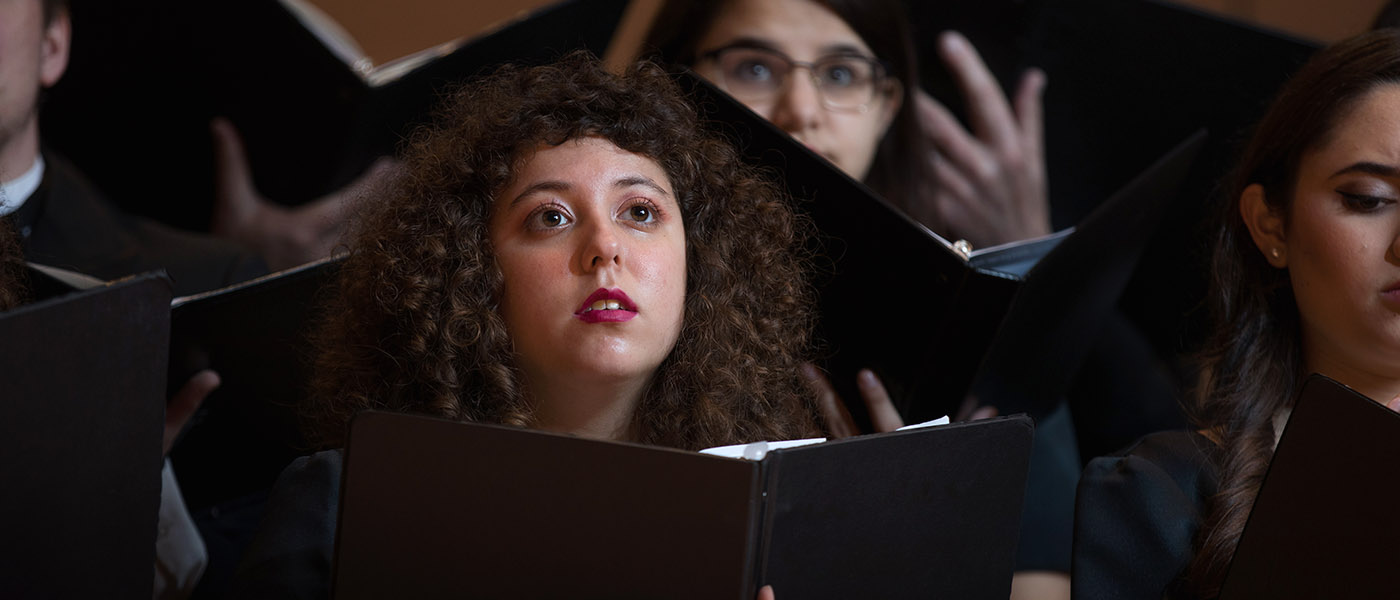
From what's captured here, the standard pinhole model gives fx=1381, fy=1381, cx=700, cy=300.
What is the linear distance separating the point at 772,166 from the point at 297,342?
630 millimetres

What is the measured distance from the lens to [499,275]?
147cm

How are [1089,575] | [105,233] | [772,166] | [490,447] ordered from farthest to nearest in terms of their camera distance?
[105,233], [772,166], [1089,575], [490,447]

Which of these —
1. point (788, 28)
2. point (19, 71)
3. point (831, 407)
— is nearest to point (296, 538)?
point (831, 407)

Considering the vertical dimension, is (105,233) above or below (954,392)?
below

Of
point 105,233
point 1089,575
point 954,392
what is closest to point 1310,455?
point 1089,575

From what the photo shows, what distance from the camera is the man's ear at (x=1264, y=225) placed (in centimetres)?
157

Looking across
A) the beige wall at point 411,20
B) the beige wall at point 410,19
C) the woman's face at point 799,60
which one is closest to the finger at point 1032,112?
the woman's face at point 799,60

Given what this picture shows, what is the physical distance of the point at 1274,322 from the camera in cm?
162

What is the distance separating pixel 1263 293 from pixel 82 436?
127 cm

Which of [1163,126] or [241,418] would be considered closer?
[241,418]

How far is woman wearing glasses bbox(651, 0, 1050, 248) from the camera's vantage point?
78.8 inches

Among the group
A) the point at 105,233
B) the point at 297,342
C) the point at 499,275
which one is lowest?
the point at 105,233

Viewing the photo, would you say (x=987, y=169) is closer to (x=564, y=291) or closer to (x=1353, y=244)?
(x=1353, y=244)

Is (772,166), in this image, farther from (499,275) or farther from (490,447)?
(490,447)
